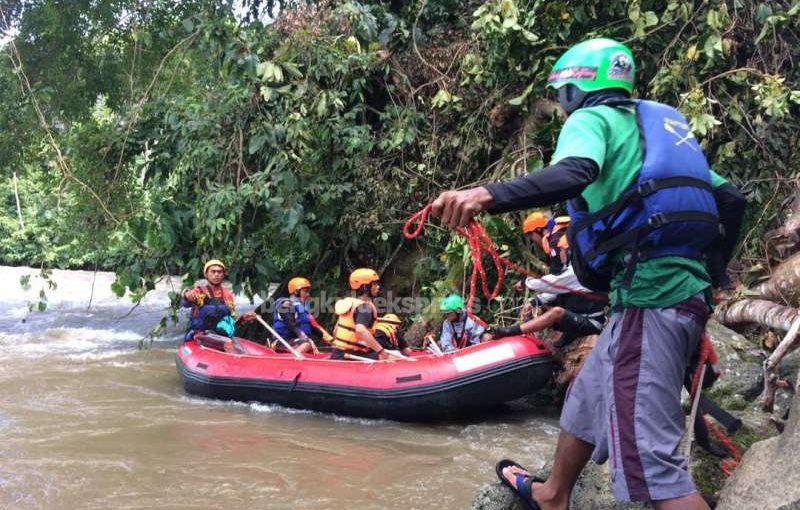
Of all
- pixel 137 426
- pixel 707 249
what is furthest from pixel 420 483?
pixel 707 249

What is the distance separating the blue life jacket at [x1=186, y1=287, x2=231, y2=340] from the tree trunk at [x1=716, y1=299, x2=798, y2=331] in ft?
16.9

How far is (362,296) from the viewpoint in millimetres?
7559

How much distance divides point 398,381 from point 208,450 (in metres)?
1.65

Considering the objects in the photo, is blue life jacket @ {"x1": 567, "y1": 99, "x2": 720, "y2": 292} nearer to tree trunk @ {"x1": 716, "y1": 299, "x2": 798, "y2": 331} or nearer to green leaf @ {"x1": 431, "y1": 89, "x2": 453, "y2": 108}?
tree trunk @ {"x1": 716, "y1": 299, "x2": 798, "y2": 331}

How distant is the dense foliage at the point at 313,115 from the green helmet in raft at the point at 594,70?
476cm

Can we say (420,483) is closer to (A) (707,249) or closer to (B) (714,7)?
(A) (707,249)

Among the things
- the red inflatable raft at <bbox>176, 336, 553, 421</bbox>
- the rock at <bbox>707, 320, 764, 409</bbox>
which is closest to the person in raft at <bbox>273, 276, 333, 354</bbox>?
the red inflatable raft at <bbox>176, 336, 553, 421</bbox>

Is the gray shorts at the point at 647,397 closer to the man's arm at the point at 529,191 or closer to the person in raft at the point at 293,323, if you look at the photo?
the man's arm at the point at 529,191

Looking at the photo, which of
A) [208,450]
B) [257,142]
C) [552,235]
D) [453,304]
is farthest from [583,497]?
[257,142]

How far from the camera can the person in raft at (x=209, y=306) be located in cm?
849

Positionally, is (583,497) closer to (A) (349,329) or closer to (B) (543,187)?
(B) (543,187)

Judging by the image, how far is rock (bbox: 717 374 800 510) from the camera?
2.13 meters

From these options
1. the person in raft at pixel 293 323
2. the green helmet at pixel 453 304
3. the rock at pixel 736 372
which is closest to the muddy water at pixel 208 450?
the green helmet at pixel 453 304

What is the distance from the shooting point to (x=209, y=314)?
858 cm
